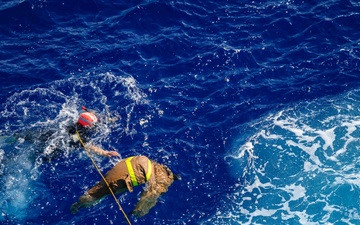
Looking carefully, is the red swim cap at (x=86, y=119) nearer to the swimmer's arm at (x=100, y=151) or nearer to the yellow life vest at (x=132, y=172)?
the swimmer's arm at (x=100, y=151)

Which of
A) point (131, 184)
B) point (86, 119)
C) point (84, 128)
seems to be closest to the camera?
point (131, 184)

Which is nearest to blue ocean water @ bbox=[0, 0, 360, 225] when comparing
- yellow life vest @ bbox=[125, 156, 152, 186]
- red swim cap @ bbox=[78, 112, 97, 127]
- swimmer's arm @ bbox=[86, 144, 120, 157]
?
swimmer's arm @ bbox=[86, 144, 120, 157]

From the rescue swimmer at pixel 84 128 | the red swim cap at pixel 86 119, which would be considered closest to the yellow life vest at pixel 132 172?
the rescue swimmer at pixel 84 128

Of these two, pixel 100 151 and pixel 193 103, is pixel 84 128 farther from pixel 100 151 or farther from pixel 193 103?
pixel 193 103

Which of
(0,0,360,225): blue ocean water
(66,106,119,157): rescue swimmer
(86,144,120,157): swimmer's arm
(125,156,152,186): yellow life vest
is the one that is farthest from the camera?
(66,106,119,157): rescue swimmer

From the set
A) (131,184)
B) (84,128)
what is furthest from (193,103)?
(131,184)

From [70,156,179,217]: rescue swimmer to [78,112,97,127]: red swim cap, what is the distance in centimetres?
358

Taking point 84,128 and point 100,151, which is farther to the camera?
point 84,128

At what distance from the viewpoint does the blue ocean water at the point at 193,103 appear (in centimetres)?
1783

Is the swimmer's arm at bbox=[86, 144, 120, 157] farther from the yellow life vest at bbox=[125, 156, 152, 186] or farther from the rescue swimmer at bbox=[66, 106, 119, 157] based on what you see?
the yellow life vest at bbox=[125, 156, 152, 186]

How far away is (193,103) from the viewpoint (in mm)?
21891

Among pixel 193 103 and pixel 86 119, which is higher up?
pixel 193 103

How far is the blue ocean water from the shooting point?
1783 centimetres

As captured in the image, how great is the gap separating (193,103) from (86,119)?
5.87m
